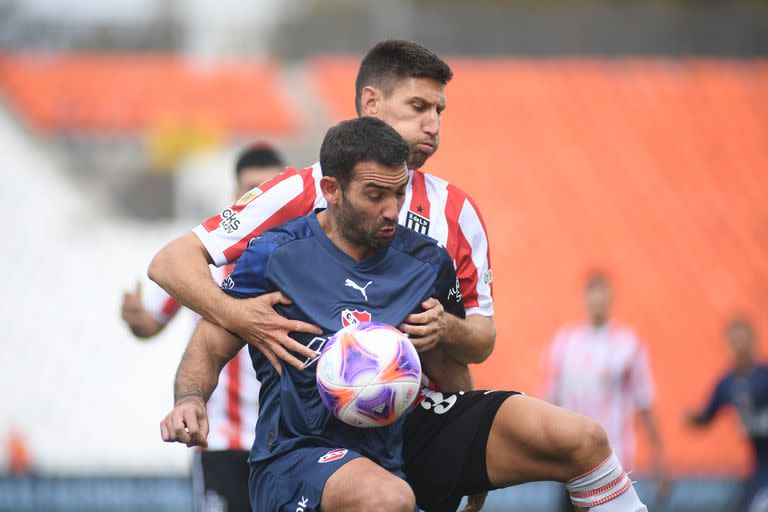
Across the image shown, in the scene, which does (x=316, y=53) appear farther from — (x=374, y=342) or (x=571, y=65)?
(x=374, y=342)

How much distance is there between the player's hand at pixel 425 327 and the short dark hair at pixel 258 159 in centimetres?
221

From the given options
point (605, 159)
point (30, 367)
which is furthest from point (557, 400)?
point (605, 159)

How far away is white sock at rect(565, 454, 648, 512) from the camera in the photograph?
13.1 feet

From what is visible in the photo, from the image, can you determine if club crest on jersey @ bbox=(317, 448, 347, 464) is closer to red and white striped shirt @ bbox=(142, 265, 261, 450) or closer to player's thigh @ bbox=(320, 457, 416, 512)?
player's thigh @ bbox=(320, 457, 416, 512)

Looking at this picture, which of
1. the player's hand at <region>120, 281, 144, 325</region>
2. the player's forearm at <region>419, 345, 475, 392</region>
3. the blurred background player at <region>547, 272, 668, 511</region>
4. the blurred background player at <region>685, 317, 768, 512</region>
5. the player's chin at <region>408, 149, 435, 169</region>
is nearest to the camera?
the player's forearm at <region>419, 345, 475, 392</region>

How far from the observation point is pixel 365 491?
3635mm

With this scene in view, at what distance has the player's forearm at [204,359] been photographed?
13.4 feet

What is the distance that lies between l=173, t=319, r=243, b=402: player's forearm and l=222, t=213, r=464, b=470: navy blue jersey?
15 centimetres

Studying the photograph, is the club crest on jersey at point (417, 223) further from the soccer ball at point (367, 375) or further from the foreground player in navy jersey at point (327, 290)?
the soccer ball at point (367, 375)

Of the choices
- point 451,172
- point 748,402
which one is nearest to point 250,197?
point 748,402

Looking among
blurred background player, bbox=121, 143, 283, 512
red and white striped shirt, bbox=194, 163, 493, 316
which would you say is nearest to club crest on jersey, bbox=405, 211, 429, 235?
red and white striped shirt, bbox=194, 163, 493, 316

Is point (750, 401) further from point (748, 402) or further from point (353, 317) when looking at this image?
point (353, 317)

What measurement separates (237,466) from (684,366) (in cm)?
1176

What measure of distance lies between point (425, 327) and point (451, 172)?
49.1 feet
